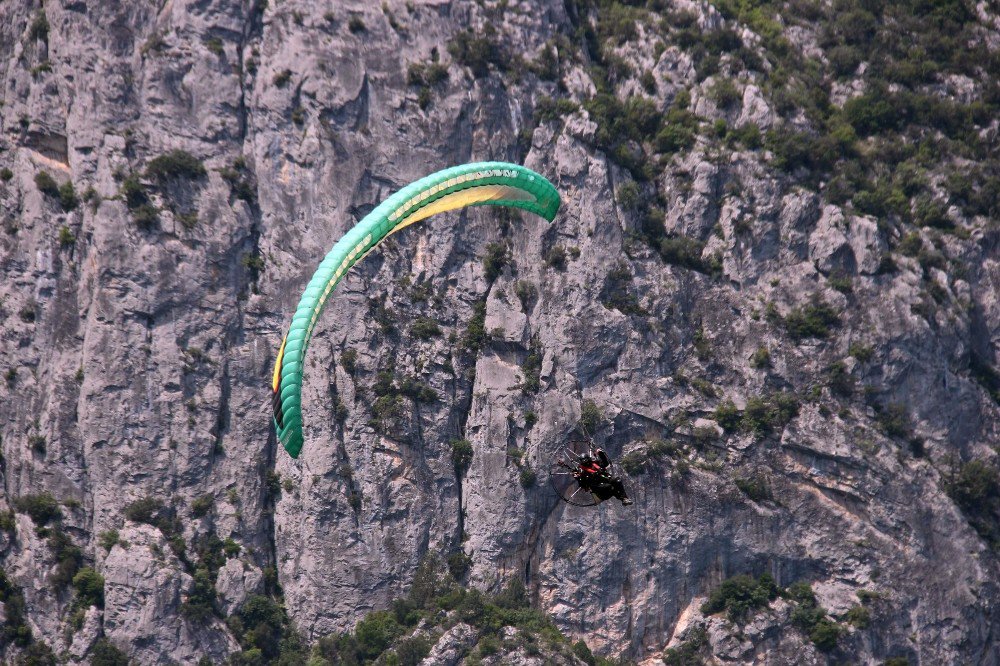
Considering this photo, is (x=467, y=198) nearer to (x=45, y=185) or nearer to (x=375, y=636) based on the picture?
(x=375, y=636)

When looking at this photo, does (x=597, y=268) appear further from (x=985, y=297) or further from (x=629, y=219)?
(x=985, y=297)

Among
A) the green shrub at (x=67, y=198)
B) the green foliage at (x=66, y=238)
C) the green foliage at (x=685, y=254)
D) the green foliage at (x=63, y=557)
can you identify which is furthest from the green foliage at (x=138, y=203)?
the green foliage at (x=685, y=254)

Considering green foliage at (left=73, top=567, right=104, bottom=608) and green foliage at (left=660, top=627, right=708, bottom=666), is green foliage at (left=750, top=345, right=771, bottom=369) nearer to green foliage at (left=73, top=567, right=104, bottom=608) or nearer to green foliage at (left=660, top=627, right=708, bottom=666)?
green foliage at (left=660, top=627, right=708, bottom=666)

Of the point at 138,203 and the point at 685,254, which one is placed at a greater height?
the point at 138,203

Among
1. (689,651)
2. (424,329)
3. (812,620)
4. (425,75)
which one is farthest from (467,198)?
(812,620)

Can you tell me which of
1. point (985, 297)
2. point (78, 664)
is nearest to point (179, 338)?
point (78, 664)

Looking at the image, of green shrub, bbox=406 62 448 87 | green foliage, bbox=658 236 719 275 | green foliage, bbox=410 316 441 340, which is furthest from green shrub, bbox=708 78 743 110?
Answer: green foliage, bbox=410 316 441 340
